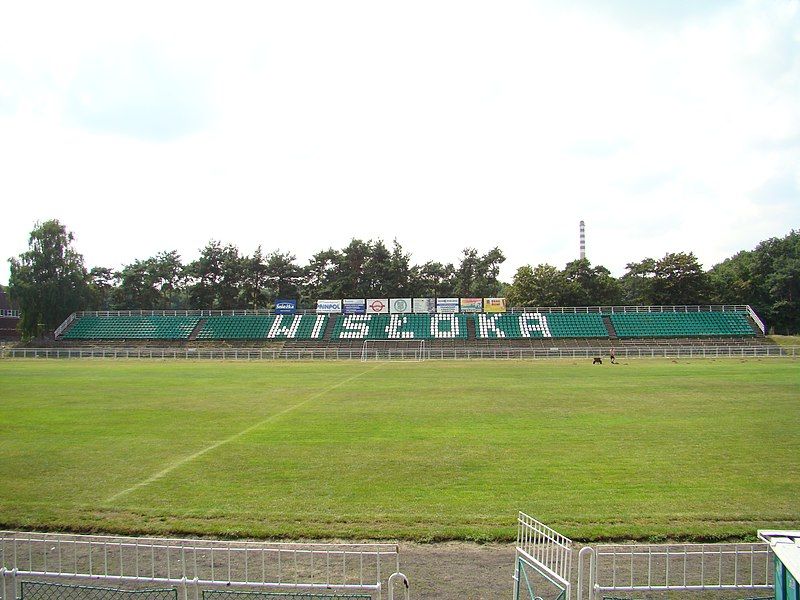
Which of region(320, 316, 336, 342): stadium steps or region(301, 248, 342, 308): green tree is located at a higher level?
region(301, 248, 342, 308): green tree

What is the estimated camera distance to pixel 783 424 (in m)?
15.9

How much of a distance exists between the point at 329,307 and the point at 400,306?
938cm

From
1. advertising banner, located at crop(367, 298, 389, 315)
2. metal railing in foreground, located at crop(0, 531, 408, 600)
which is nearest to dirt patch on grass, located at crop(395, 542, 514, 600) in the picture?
metal railing in foreground, located at crop(0, 531, 408, 600)

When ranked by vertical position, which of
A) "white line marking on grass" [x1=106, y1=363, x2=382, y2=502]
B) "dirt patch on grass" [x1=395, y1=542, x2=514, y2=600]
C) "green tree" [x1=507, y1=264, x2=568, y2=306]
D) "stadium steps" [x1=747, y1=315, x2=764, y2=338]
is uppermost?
"green tree" [x1=507, y1=264, x2=568, y2=306]

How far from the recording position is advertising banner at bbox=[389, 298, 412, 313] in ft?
→ 234

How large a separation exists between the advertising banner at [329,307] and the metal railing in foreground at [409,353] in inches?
418

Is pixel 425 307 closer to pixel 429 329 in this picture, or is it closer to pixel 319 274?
pixel 429 329

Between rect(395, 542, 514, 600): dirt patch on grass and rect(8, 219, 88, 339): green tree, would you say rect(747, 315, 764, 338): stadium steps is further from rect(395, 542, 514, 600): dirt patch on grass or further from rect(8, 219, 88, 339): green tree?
rect(8, 219, 88, 339): green tree

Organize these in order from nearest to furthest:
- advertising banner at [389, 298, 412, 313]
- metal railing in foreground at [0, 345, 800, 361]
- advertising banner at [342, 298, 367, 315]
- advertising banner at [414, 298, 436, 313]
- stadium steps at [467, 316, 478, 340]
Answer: metal railing in foreground at [0, 345, 800, 361]
stadium steps at [467, 316, 478, 340]
advertising banner at [414, 298, 436, 313]
advertising banner at [389, 298, 412, 313]
advertising banner at [342, 298, 367, 315]

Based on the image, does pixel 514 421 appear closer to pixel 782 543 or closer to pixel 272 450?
pixel 272 450

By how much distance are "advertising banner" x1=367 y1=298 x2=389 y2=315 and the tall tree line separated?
1251cm

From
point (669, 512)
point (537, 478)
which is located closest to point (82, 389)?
point (537, 478)

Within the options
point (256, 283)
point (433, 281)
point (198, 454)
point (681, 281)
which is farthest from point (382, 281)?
point (198, 454)

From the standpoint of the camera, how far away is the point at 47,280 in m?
69.6
